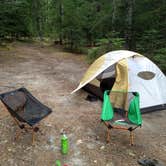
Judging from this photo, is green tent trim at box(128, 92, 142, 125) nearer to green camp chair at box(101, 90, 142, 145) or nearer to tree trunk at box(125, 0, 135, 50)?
green camp chair at box(101, 90, 142, 145)

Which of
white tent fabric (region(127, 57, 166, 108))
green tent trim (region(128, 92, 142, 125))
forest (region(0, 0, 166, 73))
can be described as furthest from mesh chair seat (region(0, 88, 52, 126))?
forest (region(0, 0, 166, 73))

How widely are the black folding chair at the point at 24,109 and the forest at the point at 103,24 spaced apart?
4.84 metres

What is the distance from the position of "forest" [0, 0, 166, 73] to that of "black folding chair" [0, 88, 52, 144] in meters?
4.84

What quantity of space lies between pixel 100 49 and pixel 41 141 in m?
6.23

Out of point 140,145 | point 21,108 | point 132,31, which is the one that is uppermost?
point 132,31

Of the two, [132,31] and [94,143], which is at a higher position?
[132,31]

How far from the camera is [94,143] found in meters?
3.84

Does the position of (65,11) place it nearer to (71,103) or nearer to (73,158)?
(71,103)

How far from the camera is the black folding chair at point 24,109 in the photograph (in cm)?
376

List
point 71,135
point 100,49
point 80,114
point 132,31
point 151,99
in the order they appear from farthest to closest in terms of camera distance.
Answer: point 132,31 < point 100,49 < point 151,99 < point 80,114 < point 71,135

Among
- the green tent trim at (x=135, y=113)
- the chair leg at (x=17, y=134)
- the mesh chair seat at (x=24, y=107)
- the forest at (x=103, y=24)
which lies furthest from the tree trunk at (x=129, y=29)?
the chair leg at (x=17, y=134)

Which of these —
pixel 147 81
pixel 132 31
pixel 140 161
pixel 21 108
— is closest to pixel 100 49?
pixel 132 31

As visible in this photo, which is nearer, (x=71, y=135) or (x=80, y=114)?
(x=71, y=135)

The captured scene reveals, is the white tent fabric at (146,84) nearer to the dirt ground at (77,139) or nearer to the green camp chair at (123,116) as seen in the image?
the dirt ground at (77,139)
